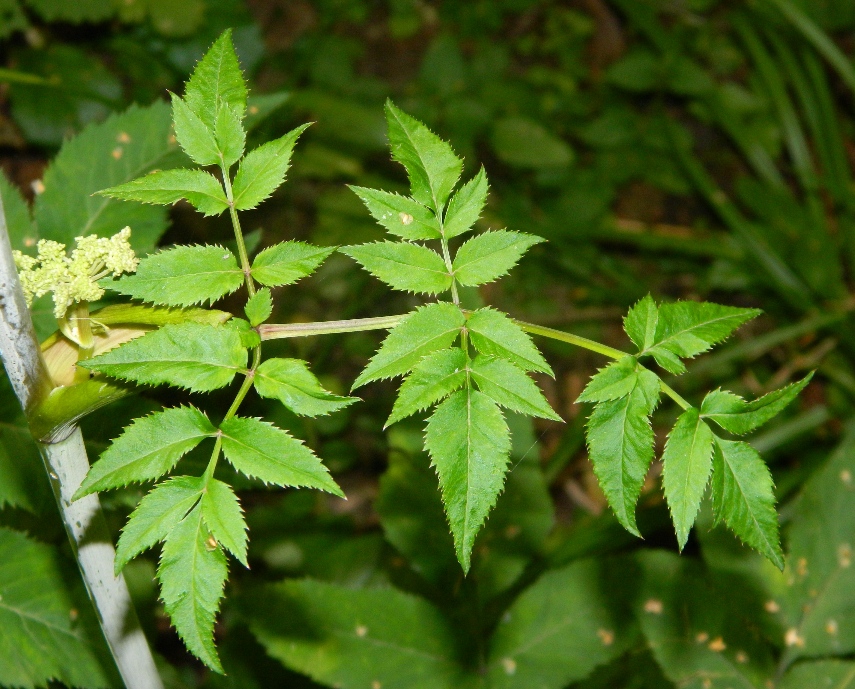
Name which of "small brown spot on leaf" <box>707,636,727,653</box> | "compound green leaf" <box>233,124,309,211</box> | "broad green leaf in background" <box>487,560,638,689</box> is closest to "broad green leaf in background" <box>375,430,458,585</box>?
"broad green leaf in background" <box>487,560,638,689</box>

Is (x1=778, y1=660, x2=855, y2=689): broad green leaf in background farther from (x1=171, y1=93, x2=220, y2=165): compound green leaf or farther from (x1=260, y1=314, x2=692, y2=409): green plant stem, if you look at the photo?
(x1=171, y1=93, x2=220, y2=165): compound green leaf

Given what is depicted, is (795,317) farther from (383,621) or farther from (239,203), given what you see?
(239,203)

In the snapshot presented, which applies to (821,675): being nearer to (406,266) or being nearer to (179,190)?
(406,266)

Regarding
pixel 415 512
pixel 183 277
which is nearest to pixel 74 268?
pixel 183 277

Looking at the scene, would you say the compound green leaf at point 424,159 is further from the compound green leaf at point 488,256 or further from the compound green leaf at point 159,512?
the compound green leaf at point 159,512

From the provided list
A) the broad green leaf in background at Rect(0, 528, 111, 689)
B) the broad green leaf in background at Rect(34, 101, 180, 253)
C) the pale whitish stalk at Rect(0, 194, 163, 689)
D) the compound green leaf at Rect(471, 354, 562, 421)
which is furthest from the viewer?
the broad green leaf in background at Rect(34, 101, 180, 253)

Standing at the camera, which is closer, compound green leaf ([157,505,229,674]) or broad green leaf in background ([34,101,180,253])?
compound green leaf ([157,505,229,674])
